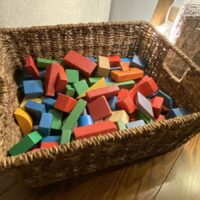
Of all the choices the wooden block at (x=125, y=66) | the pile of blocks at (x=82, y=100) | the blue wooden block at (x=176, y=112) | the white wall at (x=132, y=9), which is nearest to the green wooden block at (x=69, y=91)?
the pile of blocks at (x=82, y=100)

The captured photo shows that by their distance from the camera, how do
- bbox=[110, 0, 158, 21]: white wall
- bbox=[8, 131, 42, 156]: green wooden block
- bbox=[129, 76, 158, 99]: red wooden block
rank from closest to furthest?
1. bbox=[8, 131, 42, 156]: green wooden block
2. bbox=[129, 76, 158, 99]: red wooden block
3. bbox=[110, 0, 158, 21]: white wall

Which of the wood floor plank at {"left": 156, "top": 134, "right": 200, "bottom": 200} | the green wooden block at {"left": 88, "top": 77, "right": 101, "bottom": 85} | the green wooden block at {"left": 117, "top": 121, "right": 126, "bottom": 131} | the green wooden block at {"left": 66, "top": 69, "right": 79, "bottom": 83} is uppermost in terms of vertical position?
the green wooden block at {"left": 66, "top": 69, "right": 79, "bottom": 83}

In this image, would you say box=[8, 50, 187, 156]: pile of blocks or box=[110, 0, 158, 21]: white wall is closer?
box=[8, 50, 187, 156]: pile of blocks

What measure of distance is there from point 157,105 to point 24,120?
15.9 inches

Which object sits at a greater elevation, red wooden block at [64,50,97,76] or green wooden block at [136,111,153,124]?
red wooden block at [64,50,97,76]

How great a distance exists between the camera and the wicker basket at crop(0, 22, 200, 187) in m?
0.51

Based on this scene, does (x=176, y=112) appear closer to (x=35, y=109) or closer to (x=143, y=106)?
(x=143, y=106)

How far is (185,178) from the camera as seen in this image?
751 mm

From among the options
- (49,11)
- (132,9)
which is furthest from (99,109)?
(132,9)

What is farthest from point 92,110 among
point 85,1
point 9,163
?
point 85,1

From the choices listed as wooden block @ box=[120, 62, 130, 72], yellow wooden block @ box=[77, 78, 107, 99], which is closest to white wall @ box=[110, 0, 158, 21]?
wooden block @ box=[120, 62, 130, 72]

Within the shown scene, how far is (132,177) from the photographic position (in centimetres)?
73

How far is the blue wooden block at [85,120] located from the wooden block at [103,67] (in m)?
0.19

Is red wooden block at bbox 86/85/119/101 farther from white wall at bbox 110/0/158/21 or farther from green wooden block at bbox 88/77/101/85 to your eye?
white wall at bbox 110/0/158/21
